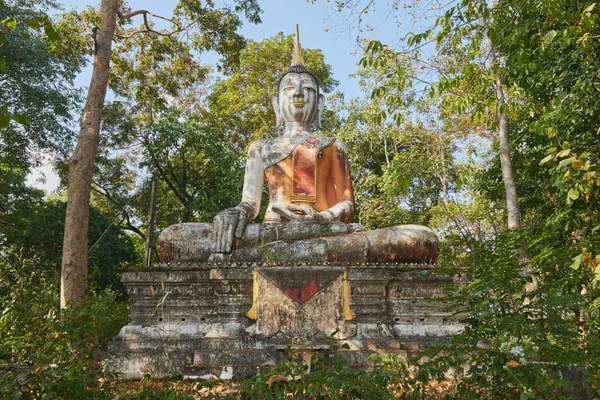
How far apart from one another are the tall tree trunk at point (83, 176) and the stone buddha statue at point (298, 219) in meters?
1.22

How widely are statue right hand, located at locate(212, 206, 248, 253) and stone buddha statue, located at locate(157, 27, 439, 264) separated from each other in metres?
0.01

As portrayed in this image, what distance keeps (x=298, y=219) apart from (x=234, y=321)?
1.69m

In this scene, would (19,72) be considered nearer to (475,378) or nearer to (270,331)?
(270,331)

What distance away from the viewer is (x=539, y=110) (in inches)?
374

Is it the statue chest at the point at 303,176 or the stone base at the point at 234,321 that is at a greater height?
the statue chest at the point at 303,176

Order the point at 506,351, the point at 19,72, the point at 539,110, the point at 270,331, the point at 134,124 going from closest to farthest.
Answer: the point at 506,351, the point at 270,331, the point at 539,110, the point at 19,72, the point at 134,124

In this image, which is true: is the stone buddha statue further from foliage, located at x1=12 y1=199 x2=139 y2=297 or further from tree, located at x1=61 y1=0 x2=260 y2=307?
foliage, located at x1=12 y1=199 x2=139 y2=297

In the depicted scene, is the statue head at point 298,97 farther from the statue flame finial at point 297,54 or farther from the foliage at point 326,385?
the foliage at point 326,385

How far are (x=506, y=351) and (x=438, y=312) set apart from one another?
2.77 m

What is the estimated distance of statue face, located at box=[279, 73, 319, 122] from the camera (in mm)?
7840

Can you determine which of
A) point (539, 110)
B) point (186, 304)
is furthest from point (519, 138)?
point (186, 304)

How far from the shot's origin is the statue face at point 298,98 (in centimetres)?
784

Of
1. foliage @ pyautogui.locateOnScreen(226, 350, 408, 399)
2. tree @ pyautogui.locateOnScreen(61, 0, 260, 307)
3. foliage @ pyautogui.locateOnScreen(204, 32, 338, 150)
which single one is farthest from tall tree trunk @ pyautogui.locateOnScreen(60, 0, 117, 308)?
foliage @ pyautogui.locateOnScreen(204, 32, 338, 150)

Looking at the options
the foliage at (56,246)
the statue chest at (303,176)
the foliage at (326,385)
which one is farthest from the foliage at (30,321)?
the foliage at (56,246)
